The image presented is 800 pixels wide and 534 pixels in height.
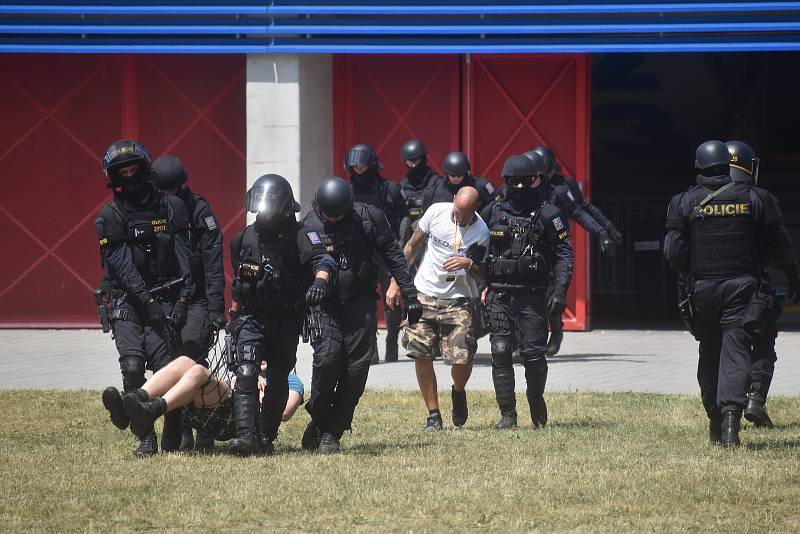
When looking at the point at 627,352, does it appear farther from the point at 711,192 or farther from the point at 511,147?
the point at 711,192

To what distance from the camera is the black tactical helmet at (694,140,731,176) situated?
28.3 ft

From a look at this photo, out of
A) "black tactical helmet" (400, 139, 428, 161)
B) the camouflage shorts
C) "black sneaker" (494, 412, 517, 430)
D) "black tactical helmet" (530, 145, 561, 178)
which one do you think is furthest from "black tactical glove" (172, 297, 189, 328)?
"black tactical helmet" (530, 145, 561, 178)

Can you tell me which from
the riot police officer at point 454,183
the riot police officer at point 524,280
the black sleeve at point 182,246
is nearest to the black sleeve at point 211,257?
the black sleeve at point 182,246

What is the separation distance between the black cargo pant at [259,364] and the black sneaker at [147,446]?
0.60m

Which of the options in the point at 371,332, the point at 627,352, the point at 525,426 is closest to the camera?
the point at 371,332

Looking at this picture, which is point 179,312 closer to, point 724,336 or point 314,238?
point 314,238

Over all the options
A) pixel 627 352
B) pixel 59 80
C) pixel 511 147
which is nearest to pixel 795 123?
pixel 511 147

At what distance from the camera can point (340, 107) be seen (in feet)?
56.1

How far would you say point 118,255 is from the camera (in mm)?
8578

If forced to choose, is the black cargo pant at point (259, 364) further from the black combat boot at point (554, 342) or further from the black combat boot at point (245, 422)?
the black combat boot at point (554, 342)

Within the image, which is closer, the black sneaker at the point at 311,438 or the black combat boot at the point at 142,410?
the black combat boot at the point at 142,410

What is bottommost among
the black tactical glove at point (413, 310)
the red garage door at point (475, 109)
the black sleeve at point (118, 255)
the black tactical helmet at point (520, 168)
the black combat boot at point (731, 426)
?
the black combat boot at point (731, 426)

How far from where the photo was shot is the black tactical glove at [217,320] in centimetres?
882

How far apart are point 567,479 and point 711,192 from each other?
82.2 inches
